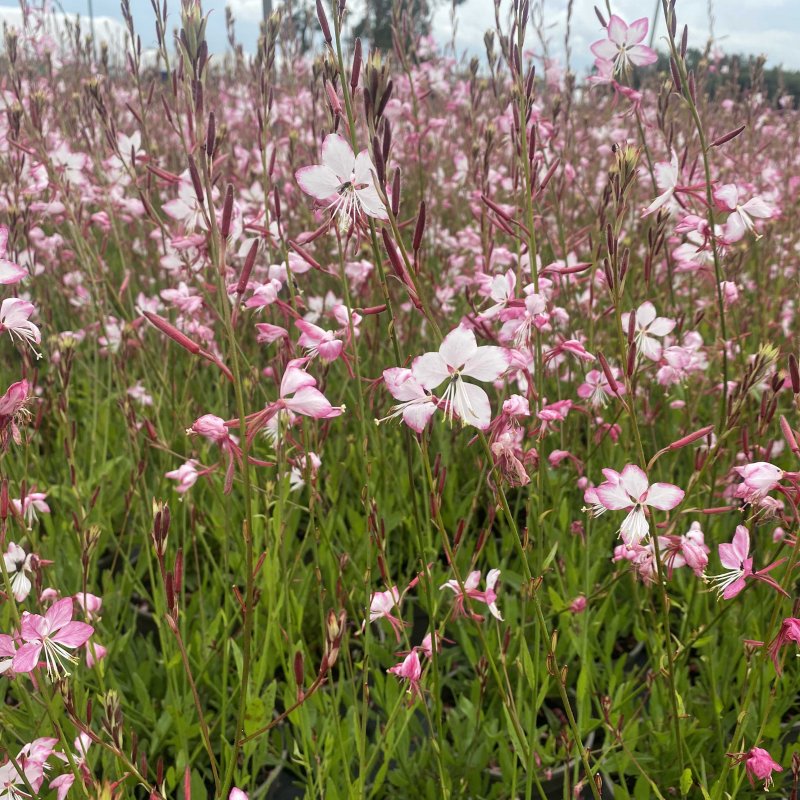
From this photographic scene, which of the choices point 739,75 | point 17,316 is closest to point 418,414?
point 17,316

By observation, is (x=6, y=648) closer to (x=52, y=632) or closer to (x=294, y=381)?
(x=52, y=632)

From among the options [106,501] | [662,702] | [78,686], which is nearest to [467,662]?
[662,702]

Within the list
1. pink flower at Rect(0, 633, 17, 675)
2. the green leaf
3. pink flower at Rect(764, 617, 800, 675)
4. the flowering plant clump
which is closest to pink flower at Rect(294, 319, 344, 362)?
the flowering plant clump

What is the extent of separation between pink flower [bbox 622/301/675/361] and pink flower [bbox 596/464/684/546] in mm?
596

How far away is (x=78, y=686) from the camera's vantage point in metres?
1.65

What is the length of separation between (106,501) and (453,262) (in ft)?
5.46

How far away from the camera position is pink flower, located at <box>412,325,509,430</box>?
1.02 meters

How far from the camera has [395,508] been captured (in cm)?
268

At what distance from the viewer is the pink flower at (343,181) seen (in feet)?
3.40

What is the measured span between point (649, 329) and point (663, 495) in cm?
73

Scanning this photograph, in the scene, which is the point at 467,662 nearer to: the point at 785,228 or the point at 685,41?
the point at 685,41

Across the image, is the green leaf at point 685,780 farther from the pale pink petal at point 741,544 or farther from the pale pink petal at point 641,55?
the pale pink petal at point 641,55

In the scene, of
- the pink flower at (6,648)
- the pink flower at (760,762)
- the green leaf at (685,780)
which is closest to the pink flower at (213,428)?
the pink flower at (6,648)

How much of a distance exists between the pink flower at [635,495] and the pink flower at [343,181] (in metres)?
→ 0.55
